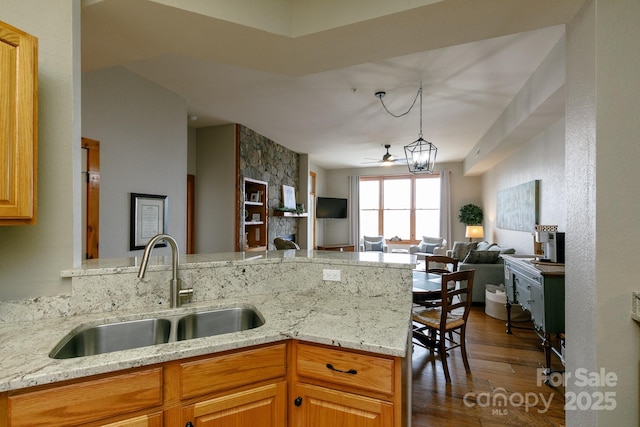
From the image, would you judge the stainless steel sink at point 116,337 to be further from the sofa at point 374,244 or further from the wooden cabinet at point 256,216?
the sofa at point 374,244

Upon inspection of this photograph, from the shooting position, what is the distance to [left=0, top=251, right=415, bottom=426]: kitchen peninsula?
100 cm

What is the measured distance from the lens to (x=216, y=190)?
4.95 meters

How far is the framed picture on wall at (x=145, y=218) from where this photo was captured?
10.1 ft

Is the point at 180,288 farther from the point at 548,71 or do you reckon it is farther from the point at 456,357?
the point at 548,71

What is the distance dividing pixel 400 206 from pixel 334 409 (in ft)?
26.5

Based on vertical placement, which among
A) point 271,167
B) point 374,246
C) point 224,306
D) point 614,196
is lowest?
point 374,246

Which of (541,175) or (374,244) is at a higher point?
(541,175)

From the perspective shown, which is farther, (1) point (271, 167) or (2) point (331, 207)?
(2) point (331, 207)

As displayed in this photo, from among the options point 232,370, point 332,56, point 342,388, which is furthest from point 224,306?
point 332,56

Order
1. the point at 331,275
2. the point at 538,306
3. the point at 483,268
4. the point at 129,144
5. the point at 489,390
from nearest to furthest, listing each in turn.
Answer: the point at 331,275 → the point at 489,390 → the point at 538,306 → the point at 129,144 → the point at 483,268

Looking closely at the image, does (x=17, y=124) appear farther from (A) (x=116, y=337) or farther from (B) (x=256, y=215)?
(B) (x=256, y=215)

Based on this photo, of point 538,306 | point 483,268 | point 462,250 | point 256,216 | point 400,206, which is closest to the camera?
point 538,306

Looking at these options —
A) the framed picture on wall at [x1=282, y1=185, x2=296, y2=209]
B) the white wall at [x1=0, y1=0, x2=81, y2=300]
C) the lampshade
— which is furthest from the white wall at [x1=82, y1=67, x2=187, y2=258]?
the lampshade

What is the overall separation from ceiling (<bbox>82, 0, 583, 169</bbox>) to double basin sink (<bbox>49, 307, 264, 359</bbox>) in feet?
5.27
